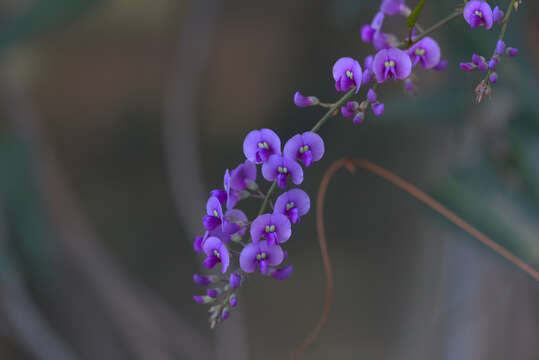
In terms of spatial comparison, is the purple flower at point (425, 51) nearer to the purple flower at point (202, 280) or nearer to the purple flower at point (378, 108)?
the purple flower at point (378, 108)

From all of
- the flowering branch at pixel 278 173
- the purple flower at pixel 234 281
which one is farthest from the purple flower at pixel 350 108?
the purple flower at pixel 234 281

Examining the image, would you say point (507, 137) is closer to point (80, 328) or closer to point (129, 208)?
point (129, 208)

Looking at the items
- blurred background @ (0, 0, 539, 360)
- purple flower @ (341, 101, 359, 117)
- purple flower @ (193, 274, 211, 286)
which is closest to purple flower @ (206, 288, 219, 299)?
purple flower @ (193, 274, 211, 286)

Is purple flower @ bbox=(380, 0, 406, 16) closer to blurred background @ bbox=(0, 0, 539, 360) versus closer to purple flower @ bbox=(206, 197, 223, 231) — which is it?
purple flower @ bbox=(206, 197, 223, 231)

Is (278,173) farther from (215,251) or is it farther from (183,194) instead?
(183,194)

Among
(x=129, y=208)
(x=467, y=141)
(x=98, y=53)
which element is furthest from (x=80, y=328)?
(x=467, y=141)
